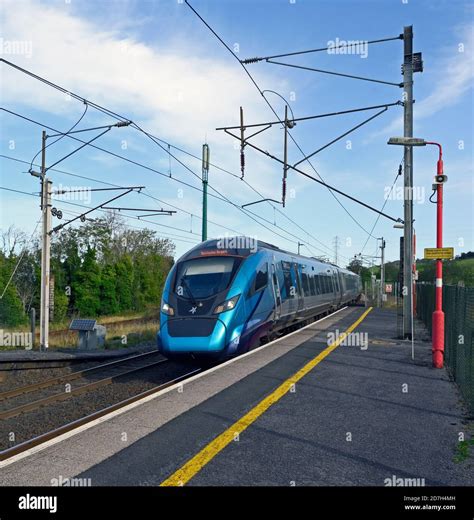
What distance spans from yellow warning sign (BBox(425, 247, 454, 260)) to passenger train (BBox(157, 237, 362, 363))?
3.89 m

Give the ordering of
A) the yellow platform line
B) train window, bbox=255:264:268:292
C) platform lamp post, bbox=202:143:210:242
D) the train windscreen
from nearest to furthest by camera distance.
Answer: the yellow platform line → the train windscreen → train window, bbox=255:264:268:292 → platform lamp post, bbox=202:143:210:242

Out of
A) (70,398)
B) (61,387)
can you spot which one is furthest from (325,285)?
(70,398)

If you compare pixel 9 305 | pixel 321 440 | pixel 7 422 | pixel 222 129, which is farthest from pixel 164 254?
pixel 321 440

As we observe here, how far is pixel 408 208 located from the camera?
1439cm

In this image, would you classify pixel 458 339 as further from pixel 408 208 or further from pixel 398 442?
pixel 408 208

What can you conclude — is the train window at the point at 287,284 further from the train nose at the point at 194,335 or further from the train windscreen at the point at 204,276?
the train nose at the point at 194,335

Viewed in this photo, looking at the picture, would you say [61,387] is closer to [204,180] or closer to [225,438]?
[225,438]

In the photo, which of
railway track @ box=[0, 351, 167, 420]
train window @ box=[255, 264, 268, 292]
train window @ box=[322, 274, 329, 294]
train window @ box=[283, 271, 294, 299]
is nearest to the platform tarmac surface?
train window @ box=[255, 264, 268, 292]

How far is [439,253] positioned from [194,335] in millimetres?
5354

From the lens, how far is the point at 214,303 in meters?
10.5

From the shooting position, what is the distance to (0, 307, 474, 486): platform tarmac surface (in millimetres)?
4578

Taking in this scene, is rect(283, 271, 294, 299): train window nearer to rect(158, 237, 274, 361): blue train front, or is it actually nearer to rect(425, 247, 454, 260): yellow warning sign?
rect(158, 237, 274, 361): blue train front

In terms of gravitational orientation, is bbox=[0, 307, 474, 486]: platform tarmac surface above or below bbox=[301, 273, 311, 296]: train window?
below
